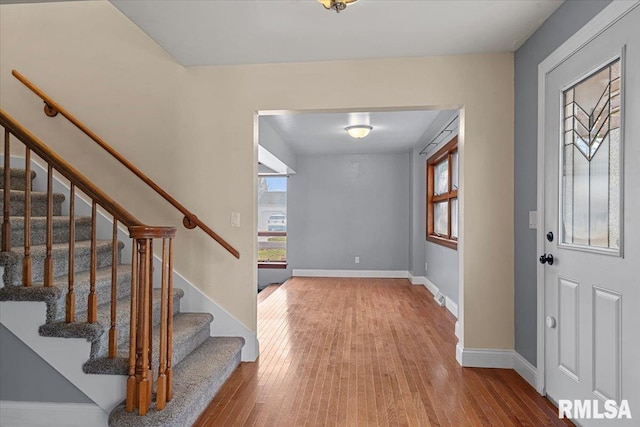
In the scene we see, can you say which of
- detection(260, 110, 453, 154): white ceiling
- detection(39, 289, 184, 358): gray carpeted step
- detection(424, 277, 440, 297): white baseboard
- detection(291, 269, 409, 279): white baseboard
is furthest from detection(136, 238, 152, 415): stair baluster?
detection(291, 269, 409, 279): white baseboard

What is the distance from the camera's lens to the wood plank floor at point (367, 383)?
221 centimetres

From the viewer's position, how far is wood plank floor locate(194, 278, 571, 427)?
2.21m

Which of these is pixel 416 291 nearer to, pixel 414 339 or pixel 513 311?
pixel 414 339

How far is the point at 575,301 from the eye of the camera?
6.99 ft

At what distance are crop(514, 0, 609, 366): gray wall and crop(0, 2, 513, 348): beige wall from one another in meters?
0.09

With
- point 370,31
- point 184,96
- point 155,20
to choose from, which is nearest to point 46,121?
point 184,96

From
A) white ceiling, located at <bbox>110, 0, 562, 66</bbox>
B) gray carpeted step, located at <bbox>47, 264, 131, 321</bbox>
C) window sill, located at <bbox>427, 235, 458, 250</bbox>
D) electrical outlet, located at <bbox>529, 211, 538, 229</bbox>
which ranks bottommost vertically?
gray carpeted step, located at <bbox>47, 264, 131, 321</bbox>

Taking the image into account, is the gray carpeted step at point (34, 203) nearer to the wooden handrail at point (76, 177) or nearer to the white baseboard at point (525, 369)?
the wooden handrail at point (76, 177)

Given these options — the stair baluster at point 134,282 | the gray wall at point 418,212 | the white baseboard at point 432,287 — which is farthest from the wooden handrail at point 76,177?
the gray wall at point 418,212

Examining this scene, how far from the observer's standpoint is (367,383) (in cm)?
264

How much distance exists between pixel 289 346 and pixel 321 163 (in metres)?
4.82

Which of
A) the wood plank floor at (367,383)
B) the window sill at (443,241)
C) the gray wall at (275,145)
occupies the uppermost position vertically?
the gray wall at (275,145)

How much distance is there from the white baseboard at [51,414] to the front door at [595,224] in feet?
8.64

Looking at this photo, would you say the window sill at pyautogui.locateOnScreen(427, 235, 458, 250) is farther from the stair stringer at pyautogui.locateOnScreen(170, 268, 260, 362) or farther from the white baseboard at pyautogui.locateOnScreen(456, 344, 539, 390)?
the stair stringer at pyautogui.locateOnScreen(170, 268, 260, 362)
